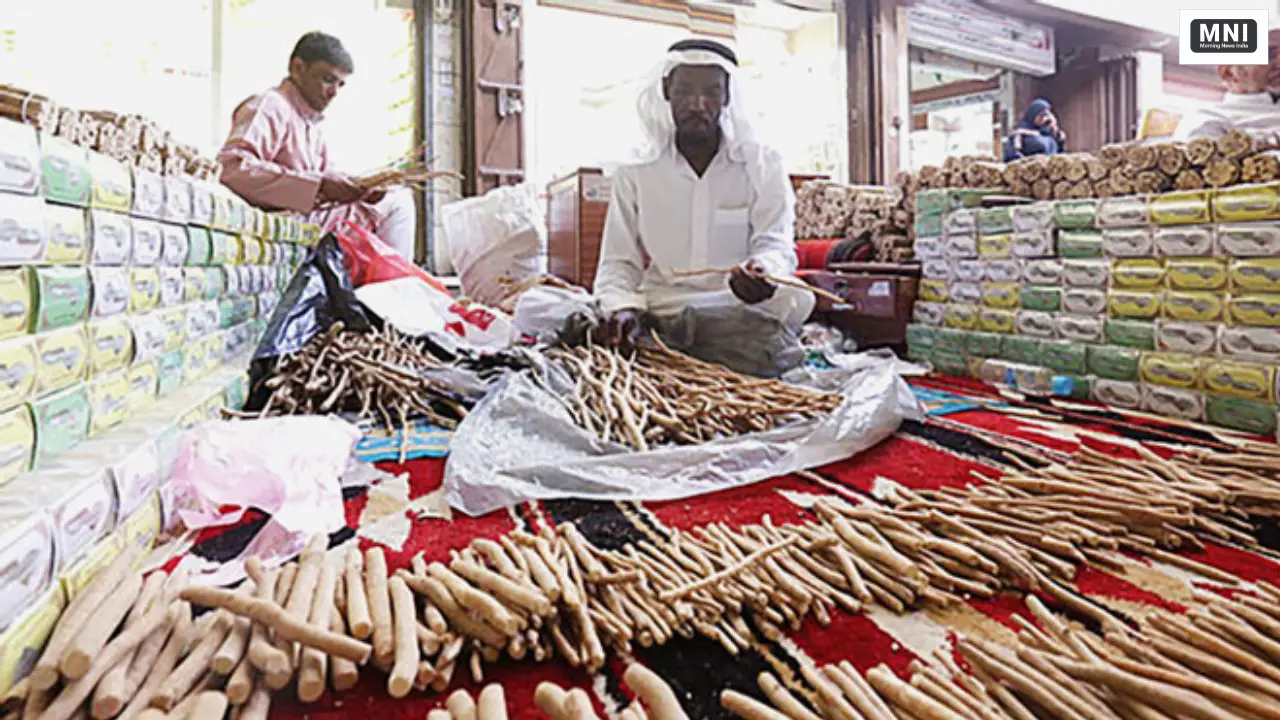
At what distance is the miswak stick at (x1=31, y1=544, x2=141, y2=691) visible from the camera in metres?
0.81

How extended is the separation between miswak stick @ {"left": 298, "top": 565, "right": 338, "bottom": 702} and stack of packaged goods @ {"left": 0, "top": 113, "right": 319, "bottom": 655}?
0.97ft

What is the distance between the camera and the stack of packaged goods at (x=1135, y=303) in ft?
7.45

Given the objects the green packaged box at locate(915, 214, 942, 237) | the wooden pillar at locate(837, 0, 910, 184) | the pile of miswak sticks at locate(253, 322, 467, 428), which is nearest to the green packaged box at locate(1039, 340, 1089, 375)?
the green packaged box at locate(915, 214, 942, 237)

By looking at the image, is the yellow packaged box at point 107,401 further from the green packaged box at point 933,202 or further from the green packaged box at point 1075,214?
the green packaged box at point 933,202

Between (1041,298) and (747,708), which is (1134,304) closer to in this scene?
(1041,298)

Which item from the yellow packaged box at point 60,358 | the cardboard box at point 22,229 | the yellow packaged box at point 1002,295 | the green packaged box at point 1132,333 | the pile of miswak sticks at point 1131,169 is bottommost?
the yellow packaged box at point 60,358

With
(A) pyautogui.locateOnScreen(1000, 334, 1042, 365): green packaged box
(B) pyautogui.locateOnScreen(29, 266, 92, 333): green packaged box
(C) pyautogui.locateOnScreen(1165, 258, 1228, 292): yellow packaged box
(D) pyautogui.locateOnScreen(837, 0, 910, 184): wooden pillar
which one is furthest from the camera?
(D) pyautogui.locateOnScreen(837, 0, 910, 184): wooden pillar

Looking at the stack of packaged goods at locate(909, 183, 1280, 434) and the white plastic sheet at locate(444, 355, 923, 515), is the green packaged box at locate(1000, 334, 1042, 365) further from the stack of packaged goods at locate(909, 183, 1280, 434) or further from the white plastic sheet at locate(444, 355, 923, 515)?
the white plastic sheet at locate(444, 355, 923, 515)

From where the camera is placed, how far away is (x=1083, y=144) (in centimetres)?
970

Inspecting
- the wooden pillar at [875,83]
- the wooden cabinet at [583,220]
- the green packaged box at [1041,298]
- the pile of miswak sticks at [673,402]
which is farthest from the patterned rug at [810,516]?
the wooden pillar at [875,83]

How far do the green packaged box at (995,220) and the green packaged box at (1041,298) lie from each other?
0.28 m

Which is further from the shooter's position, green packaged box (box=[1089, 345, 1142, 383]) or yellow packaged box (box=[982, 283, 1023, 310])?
yellow packaged box (box=[982, 283, 1023, 310])

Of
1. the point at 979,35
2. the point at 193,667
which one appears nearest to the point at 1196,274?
the point at 193,667

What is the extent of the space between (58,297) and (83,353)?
Answer: 0.14 meters
